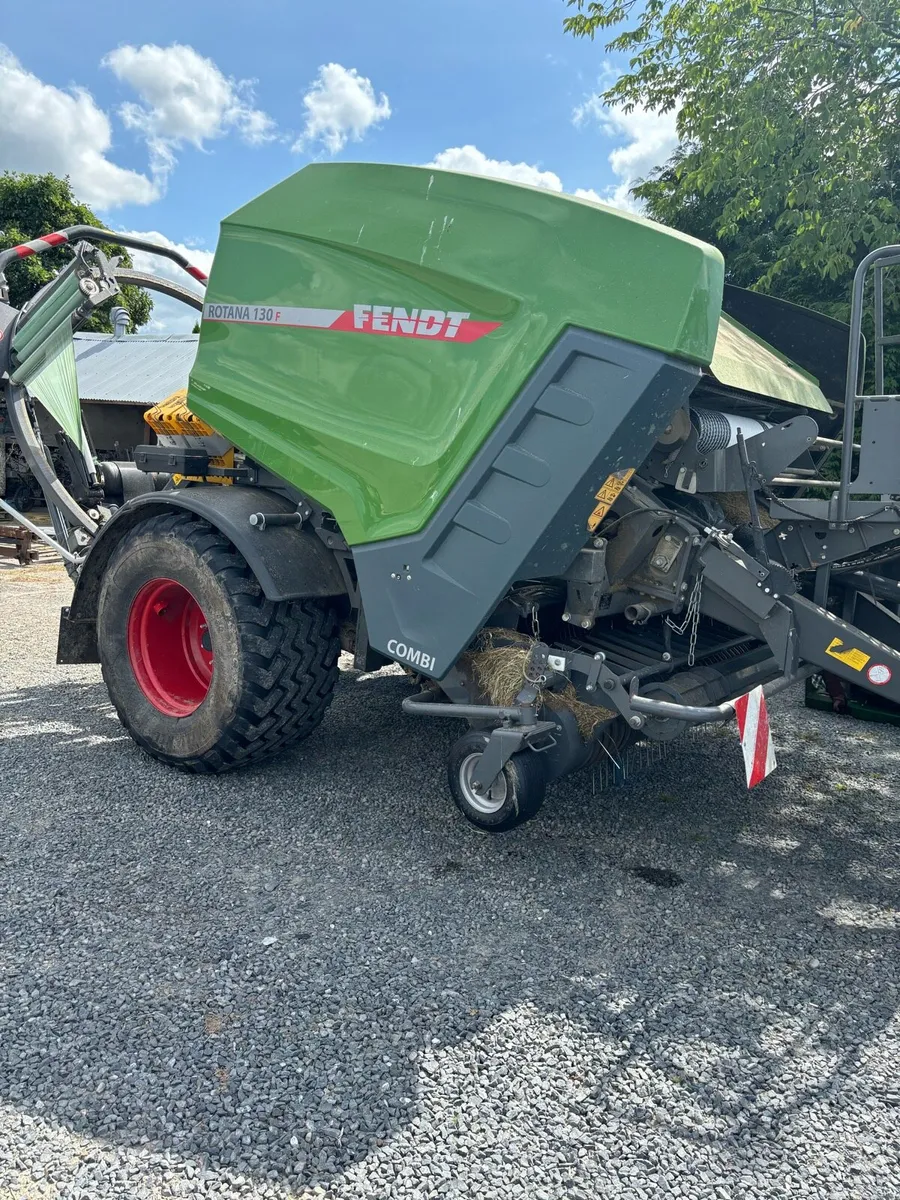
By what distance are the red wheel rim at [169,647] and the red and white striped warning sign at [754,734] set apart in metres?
2.44

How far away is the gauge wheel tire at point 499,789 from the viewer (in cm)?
322

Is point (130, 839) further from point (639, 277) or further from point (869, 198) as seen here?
point (869, 198)

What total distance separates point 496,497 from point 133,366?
18.4m

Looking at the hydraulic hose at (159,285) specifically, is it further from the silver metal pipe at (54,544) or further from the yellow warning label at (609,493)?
the yellow warning label at (609,493)

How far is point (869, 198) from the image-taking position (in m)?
6.46

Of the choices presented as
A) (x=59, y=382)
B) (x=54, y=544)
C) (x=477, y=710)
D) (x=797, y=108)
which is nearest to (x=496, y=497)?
(x=477, y=710)

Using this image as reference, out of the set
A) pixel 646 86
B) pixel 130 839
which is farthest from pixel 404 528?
pixel 646 86

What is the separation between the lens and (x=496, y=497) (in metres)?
3.12

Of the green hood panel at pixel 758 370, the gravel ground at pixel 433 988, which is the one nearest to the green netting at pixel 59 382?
the gravel ground at pixel 433 988

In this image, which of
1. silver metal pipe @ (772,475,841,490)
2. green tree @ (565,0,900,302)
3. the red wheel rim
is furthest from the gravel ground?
green tree @ (565,0,900,302)

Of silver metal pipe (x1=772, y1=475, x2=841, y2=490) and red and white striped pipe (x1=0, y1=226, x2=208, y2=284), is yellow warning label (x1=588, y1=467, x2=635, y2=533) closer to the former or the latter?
silver metal pipe (x1=772, y1=475, x2=841, y2=490)

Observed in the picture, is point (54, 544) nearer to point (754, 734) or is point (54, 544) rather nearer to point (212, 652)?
point (212, 652)

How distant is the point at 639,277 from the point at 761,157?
4316mm

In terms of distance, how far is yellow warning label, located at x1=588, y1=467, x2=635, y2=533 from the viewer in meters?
3.04
